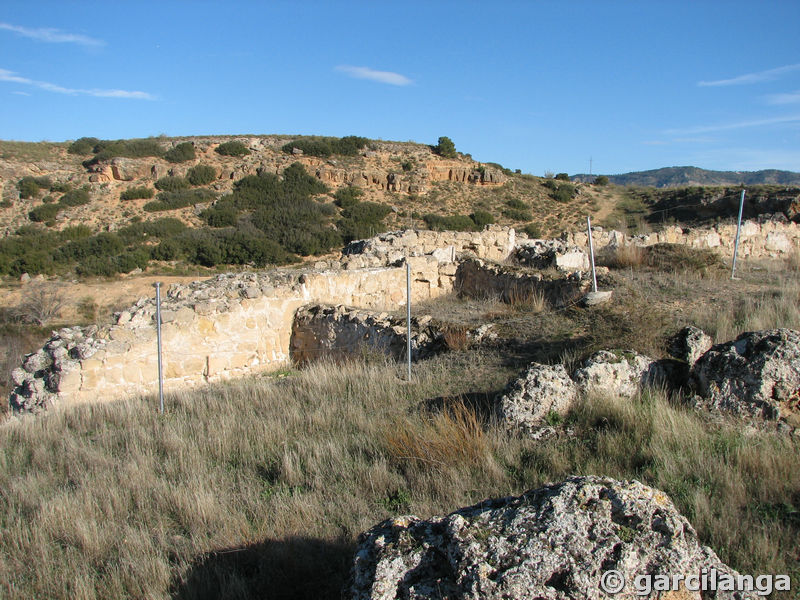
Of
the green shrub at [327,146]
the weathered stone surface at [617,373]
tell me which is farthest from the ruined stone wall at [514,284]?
the green shrub at [327,146]

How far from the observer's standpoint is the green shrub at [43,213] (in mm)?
30094

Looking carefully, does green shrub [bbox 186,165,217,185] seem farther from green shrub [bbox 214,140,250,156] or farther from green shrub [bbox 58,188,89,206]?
green shrub [bbox 58,188,89,206]

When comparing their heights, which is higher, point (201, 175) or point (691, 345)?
point (201, 175)

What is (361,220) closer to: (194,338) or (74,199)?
(74,199)

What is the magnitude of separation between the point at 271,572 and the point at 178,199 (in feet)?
110

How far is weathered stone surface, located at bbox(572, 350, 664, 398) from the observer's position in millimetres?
4695

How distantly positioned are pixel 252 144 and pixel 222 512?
136 feet

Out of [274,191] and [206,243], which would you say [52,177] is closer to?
[274,191]

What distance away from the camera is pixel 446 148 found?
142 ft

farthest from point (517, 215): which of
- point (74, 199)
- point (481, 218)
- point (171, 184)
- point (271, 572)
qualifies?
point (271, 572)

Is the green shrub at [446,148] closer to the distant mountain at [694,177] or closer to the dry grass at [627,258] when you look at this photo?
the dry grass at [627,258]

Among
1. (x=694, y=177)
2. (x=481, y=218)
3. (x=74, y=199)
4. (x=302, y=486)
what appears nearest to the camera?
(x=302, y=486)

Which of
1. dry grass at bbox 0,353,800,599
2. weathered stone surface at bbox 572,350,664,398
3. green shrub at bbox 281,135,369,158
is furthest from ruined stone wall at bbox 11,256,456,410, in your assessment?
green shrub at bbox 281,135,369,158

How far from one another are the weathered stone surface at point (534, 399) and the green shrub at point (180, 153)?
38497 mm
